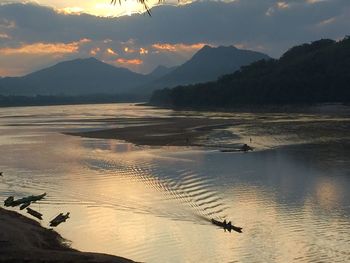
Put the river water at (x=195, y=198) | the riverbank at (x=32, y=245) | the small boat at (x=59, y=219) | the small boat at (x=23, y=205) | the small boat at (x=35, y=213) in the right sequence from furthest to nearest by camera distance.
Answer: the small boat at (x=23, y=205), the small boat at (x=35, y=213), the small boat at (x=59, y=219), the river water at (x=195, y=198), the riverbank at (x=32, y=245)

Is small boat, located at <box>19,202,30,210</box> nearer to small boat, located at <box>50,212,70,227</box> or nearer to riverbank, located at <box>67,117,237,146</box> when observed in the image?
small boat, located at <box>50,212,70,227</box>

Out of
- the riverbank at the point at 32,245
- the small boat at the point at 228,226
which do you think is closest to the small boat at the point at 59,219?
the riverbank at the point at 32,245

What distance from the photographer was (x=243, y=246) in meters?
20.9

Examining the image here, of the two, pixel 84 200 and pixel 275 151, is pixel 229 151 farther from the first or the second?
pixel 84 200

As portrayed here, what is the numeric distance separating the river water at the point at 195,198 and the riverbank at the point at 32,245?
1.20 metres

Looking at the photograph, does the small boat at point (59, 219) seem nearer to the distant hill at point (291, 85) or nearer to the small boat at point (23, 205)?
the small boat at point (23, 205)

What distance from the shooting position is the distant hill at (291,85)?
15412cm

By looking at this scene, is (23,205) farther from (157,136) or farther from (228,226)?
(157,136)

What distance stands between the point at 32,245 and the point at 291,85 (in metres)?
149

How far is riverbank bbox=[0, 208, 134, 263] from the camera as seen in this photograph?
15.9 m

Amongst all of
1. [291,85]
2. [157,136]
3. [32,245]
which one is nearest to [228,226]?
[32,245]

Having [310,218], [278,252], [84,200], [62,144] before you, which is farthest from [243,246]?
[62,144]

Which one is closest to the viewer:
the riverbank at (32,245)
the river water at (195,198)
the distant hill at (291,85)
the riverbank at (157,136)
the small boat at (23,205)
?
the riverbank at (32,245)

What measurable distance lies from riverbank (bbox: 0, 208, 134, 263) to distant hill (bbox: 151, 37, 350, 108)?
138311 mm
